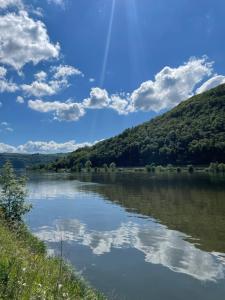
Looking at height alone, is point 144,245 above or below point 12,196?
below

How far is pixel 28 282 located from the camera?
8.66 meters

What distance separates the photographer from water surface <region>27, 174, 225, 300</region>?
795 inches

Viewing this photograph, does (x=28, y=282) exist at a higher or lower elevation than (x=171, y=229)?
higher

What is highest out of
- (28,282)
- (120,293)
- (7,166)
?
(7,166)

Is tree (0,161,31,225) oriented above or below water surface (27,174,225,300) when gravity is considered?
above

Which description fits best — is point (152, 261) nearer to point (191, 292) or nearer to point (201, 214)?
point (191, 292)

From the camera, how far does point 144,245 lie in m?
30.5

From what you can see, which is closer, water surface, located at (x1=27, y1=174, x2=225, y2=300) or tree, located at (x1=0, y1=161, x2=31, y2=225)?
water surface, located at (x1=27, y1=174, x2=225, y2=300)

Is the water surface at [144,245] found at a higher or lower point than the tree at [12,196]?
lower

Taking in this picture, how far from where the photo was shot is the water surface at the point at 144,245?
20188 mm

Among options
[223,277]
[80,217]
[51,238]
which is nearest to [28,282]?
[223,277]

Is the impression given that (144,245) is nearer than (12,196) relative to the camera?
Yes

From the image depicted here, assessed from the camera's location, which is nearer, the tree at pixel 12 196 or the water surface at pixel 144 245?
the water surface at pixel 144 245

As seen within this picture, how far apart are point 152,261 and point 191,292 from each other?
645cm
